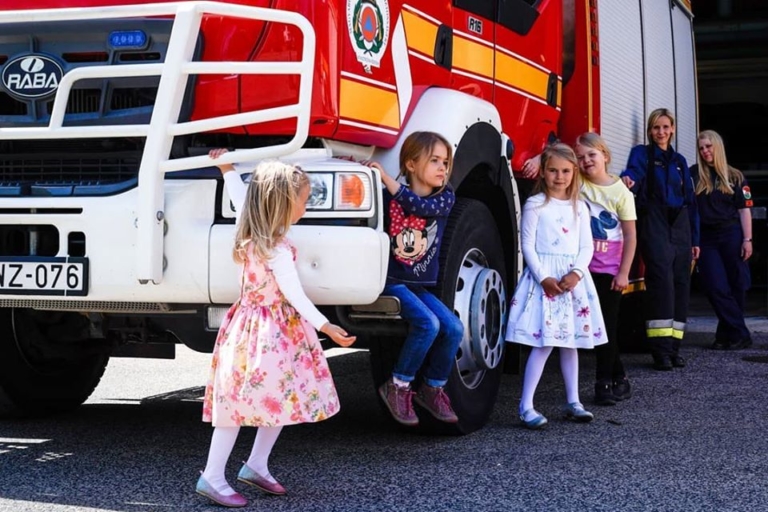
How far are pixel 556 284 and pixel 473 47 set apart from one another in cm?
113

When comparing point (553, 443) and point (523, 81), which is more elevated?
point (523, 81)

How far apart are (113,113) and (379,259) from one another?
3.65ft

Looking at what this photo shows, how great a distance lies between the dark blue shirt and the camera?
4730 millimetres

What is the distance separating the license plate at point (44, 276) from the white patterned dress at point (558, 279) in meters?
2.06

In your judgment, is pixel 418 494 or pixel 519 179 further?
pixel 519 179

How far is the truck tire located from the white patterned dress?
1889mm

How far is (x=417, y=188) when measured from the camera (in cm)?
484

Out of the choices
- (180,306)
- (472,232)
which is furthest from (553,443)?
(180,306)

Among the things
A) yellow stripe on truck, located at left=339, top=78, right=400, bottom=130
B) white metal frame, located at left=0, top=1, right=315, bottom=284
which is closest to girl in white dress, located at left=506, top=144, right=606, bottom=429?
yellow stripe on truck, located at left=339, top=78, right=400, bottom=130

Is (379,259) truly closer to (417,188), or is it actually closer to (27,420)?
(417,188)

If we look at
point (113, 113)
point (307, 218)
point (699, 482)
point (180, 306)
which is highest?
point (113, 113)

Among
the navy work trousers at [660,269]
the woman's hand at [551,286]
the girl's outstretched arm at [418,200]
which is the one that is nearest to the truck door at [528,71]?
the woman's hand at [551,286]

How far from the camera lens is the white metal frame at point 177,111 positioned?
13.6 feet

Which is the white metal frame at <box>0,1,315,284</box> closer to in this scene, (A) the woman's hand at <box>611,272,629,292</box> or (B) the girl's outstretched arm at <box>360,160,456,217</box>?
(B) the girl's outstretched arm at <box>360,160,456,217</box>
